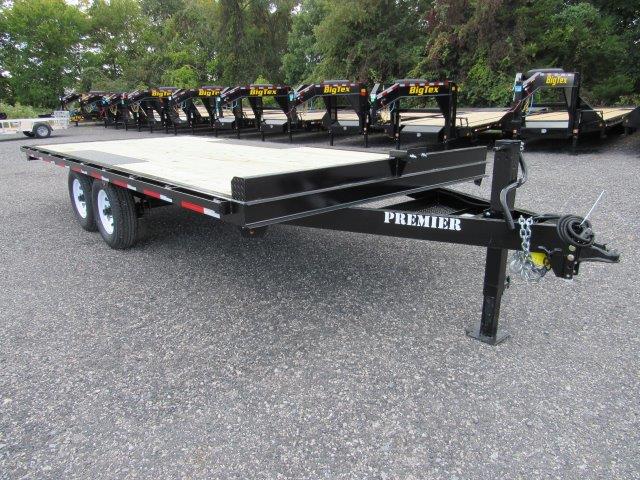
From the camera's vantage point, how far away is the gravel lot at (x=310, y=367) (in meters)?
2.15

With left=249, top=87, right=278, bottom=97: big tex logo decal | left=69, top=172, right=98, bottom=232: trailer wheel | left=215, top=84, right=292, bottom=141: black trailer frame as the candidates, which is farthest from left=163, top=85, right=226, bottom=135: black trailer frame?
left=69, top=172, right=98, bottom=232: trailer wheel

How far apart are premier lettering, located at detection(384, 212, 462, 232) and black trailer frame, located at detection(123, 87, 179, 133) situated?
15.1m

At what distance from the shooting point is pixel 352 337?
3.08 meters

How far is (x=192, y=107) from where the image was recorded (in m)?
16.6

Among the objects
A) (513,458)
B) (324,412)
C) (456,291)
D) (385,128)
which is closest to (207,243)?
(456,291)

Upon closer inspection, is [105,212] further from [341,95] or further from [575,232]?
[341,95]

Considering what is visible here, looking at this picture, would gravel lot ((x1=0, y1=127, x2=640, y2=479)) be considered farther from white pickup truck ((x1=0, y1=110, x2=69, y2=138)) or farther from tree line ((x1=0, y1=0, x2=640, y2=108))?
white pickup truck ((x1=0, y1=110, x2=69, y2=138))

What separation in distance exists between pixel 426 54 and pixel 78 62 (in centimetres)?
2565

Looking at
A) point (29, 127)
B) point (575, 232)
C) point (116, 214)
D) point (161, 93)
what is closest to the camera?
point (575, 232)

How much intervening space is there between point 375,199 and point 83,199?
12.1 feet

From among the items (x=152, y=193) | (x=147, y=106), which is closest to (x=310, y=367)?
(x=152, y=193)

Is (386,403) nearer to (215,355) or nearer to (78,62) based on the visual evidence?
(215,355)

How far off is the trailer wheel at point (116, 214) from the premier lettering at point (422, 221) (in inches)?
108

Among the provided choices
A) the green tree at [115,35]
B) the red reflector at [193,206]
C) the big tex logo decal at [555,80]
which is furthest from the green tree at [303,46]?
the red reflector at [193,206]
